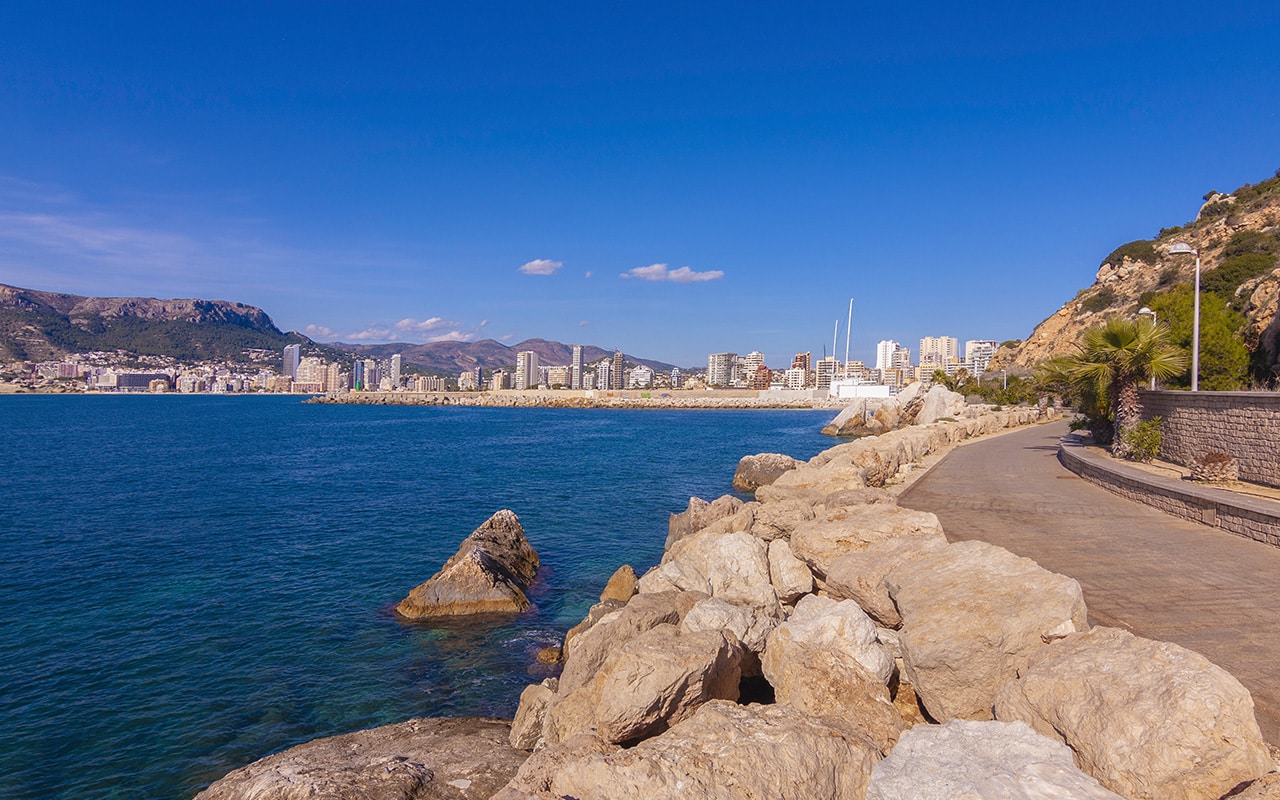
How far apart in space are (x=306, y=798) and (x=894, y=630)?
5.54 m

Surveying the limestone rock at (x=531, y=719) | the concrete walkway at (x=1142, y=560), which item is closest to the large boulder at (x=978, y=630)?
the concrete walkway at (x=1142, y=560)

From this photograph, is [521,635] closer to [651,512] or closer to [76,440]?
[651,512]

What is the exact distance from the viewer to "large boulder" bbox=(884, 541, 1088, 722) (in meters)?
5.25

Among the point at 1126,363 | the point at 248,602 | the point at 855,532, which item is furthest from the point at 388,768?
the point at 1126,363

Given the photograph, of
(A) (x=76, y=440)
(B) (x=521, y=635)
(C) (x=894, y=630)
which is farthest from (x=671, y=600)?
(A) (x=76, y=440)

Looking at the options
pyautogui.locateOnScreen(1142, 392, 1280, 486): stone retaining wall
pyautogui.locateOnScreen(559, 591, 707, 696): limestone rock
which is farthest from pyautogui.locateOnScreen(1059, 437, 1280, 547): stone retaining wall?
pyautogui.locateOnScreen(559, 591, 707, 696): limestone rock

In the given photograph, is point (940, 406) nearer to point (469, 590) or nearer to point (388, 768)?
point (469, 590)

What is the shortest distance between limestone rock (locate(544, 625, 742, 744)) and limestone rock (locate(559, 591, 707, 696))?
716 mm

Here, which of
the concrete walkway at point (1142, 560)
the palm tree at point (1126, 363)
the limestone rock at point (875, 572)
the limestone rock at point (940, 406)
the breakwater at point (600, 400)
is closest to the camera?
the concrete walkway at point (1142, 560)

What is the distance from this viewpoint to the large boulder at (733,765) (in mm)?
4176

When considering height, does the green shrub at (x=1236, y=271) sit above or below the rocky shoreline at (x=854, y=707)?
above

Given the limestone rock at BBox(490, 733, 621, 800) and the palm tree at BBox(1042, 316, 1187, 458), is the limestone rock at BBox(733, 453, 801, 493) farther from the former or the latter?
the limestone rock at BBox(490, 733, 621, 800)

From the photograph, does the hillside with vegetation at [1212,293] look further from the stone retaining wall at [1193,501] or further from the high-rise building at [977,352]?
the high-rise building at [977,352]

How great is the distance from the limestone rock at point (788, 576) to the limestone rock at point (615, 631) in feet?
4.31
